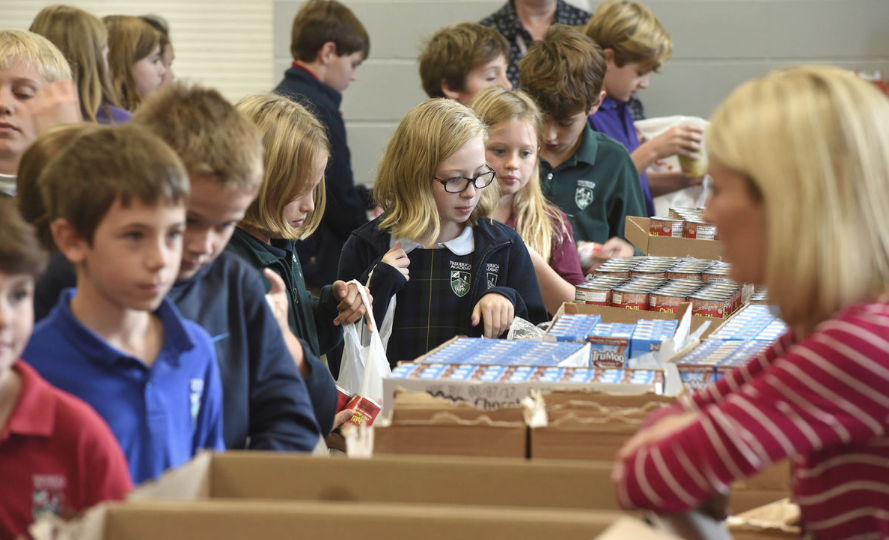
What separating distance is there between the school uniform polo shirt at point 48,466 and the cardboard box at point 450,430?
56 centimetres

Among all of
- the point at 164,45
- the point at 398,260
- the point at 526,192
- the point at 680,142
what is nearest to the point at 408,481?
the point at 398,260

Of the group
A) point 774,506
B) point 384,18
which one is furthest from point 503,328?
point 384,18

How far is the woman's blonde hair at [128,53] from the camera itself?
4664 millimetres

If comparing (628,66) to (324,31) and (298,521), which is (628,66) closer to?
(324,31)

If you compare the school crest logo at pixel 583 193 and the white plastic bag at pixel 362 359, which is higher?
the school crest logo at pixel 583 193

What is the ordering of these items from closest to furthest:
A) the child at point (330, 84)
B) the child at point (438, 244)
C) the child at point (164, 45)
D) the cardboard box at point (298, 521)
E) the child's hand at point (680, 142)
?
the cardboard box at point (298, 521) → the child at point (438, 244) → the child's hand at point (680, 142) → the child at point (330, 84) → the child at point (164, 45)

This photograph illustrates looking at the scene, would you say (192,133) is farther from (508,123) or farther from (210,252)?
(508,123)

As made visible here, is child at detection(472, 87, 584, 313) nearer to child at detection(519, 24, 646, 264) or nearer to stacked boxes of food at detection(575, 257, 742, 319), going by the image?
stacked boxes of food at detection(575, 257, 742, 319)

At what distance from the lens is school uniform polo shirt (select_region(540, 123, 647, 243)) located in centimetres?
420

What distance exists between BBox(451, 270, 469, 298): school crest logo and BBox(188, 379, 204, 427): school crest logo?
5.10 feet

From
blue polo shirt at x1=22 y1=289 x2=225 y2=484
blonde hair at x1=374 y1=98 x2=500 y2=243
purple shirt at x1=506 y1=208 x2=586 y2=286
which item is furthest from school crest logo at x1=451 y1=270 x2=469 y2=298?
blue polo shirt at x1=22 y1=289 x2=225 y2=484

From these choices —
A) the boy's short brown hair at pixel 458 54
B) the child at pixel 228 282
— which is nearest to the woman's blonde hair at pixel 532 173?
the boy's short brown hair at pixel 458 54

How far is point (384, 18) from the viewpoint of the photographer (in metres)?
6.79

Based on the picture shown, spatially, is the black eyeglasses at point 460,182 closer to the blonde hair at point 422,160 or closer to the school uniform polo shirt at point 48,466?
the blonde hair at point 422,160
